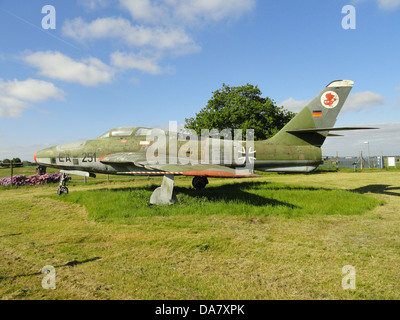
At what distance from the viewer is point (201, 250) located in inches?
186

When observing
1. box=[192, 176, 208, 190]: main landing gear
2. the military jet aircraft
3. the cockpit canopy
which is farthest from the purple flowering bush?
box=[192, 176, 208, 190]: main landing gear

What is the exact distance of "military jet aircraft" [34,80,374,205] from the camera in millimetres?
11211

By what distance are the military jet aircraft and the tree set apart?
1405cm

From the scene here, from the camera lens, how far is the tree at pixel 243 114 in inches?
1055

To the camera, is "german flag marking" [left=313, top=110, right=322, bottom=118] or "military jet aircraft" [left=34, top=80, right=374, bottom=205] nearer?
"military jet aircraft" [left=34, top=80, right=374, bottom=205]

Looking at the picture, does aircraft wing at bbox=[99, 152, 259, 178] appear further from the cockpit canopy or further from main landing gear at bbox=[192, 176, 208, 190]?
main landing gear at bbox=[192, 176, 208, 190]

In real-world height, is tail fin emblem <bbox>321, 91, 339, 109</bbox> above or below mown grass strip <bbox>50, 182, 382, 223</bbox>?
above

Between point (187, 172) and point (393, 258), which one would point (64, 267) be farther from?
point (393, 258)
